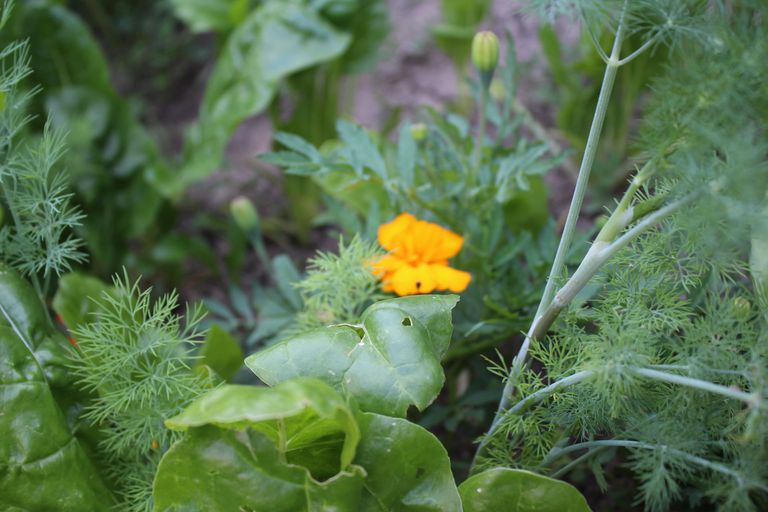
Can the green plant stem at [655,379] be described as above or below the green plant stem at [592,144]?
below

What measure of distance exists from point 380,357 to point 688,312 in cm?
38

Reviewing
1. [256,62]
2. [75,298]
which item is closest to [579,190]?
[75,298]

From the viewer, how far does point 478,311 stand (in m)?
1.27

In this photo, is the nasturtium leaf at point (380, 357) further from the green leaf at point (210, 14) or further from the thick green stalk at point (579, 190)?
the green leaf at point (210, 14)

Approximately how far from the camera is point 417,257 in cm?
118

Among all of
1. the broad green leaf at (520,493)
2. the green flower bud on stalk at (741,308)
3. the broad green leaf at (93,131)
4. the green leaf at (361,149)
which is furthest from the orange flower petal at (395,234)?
the broad green leaf at (93,131)

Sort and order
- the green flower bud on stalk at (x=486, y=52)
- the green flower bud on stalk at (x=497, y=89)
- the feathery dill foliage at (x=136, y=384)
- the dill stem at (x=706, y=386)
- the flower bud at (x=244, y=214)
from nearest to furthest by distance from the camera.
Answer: the dill stem at (x=706, y=386)
the feathery dill foliage at (x=136, y=384)
the green flower bud on stalk at (x=486, y=52)
the flower bud at (x=244, y=214)
the green flower bud on stalk at (x=497, y=89)

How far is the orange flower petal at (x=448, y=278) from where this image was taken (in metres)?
1.14

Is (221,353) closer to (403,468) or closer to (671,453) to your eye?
(403,468)

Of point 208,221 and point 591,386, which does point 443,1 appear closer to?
point 208,221

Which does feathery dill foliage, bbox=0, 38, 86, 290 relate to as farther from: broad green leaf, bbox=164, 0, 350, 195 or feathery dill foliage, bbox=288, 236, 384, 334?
broad green leaf, bbox=164, 0, 350, 195

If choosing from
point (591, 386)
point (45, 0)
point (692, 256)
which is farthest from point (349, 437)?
point (45, 0)

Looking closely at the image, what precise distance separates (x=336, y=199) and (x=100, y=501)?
0.73 metres

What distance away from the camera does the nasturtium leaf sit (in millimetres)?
933
